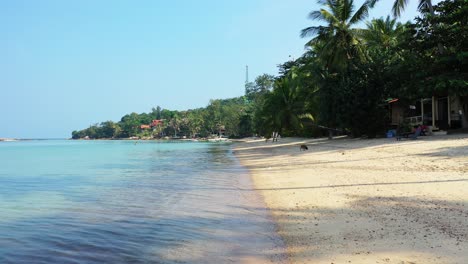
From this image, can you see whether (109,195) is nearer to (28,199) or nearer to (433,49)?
(28,199)

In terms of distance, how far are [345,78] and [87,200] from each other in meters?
22.1

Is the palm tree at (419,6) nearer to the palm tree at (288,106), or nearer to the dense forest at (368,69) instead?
the dense forest at (368,69)

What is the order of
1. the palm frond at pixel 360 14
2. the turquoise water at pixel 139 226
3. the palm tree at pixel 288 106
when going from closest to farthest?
the turquoise water at pixel 139 226 < the palm frond at pixel 360 14 < the palm tree at pixel 288 106

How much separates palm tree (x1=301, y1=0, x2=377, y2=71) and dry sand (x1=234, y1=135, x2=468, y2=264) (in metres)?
17.1

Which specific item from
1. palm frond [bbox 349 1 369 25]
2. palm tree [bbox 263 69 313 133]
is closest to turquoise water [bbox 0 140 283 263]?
palm frond [bbox 349 1 369 25]

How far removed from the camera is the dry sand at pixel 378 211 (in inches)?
192

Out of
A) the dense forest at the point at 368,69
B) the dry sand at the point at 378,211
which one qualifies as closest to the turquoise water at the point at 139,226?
the dry sand at the point at 378,211

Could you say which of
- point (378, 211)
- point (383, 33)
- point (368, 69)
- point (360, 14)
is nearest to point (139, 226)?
point (378, 211)

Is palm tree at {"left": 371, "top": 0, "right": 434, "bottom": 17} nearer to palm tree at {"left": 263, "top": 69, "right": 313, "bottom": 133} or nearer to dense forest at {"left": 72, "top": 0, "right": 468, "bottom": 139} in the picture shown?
dense forest at {"left": 72, "top": 0, "right": 468, "bottom": 139}

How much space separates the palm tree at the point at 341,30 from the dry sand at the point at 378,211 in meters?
17.1

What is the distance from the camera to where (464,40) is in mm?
21406

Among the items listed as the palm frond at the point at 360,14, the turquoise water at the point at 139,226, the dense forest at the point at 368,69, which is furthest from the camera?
the palm frond at the point at 360,14

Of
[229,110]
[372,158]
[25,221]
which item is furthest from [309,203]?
[229,110]

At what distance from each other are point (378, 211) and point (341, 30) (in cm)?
2479
